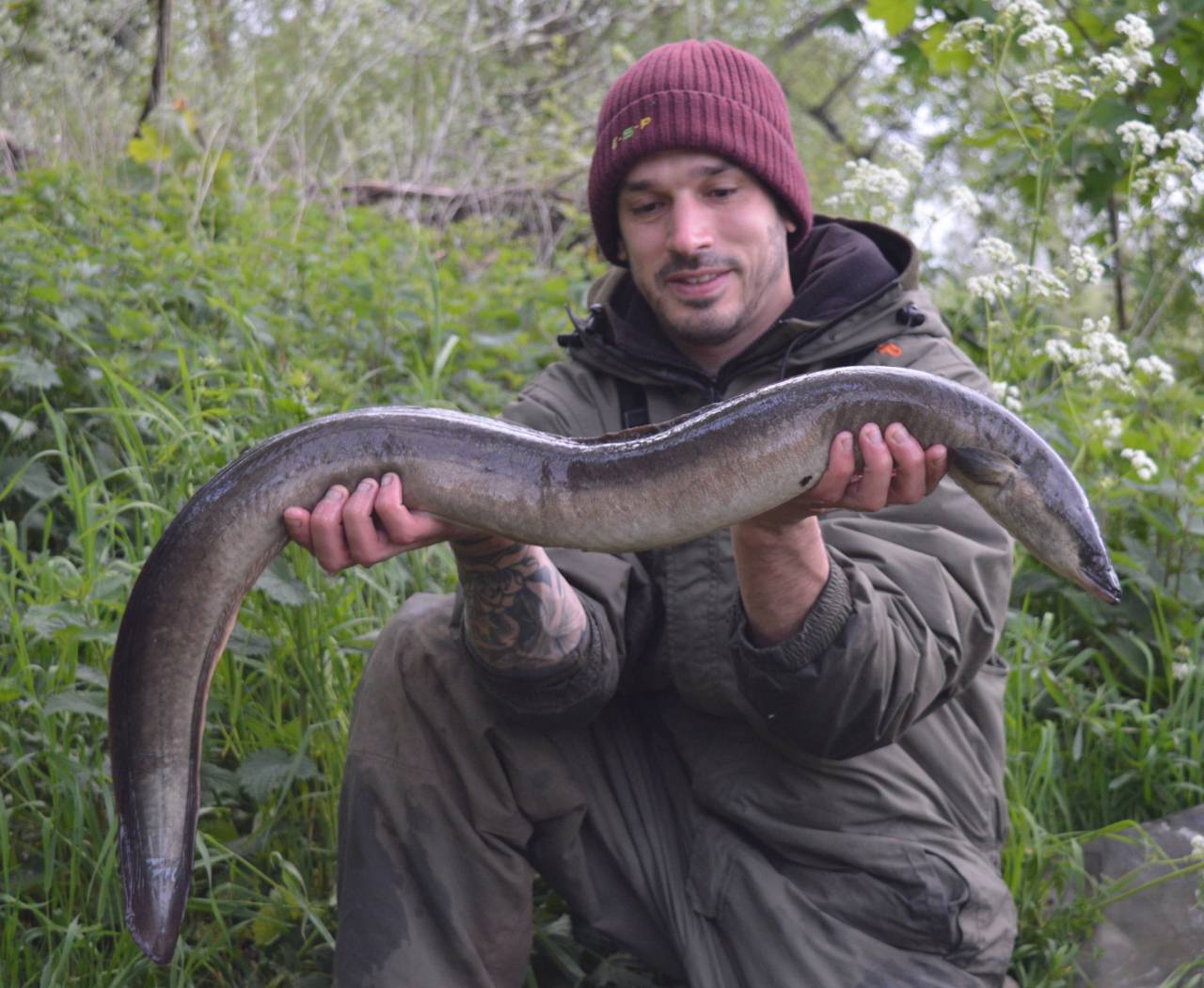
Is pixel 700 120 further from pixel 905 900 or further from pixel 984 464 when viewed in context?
pixel 905 900

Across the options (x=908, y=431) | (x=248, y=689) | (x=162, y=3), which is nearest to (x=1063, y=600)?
(x=908, y=431)

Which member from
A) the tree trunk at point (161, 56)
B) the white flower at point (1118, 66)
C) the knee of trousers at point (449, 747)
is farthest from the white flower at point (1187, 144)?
the tree trunk at point (161, 56)

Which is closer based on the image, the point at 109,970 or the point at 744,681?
the point at 744,681

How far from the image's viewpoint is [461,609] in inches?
96.0

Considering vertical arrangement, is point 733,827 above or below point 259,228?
below

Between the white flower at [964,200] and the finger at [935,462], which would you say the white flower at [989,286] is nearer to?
the white flower at [964,200]

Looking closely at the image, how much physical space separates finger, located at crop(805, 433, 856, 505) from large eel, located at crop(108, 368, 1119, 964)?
0.05ft

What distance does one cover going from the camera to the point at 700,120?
2.69m

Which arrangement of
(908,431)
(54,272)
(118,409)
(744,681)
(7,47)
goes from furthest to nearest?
(7,47)
(54,272)
(118,409)
(744,681)
(908,431)

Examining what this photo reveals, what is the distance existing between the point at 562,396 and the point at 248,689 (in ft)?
3.06

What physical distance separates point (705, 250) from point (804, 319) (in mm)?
246

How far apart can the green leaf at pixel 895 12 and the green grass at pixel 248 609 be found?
4.62ft

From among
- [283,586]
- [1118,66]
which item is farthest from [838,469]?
[1118,66]

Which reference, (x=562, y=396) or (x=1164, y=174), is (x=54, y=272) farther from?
(x=1164, y=174)
